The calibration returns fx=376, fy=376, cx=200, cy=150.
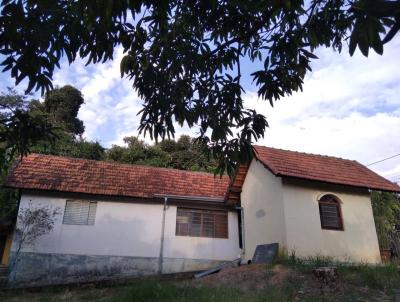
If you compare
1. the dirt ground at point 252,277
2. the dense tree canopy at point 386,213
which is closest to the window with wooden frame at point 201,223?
the dirt ground at point 252,277

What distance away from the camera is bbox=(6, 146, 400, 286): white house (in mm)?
14344

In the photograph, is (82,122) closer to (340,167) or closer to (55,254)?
(55,254)

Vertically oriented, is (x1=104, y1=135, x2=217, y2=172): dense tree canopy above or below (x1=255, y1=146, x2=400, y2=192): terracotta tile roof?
above

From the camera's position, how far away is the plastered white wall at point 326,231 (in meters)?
13.7

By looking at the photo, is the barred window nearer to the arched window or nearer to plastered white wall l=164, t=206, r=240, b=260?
plastered white wall l=164, t=206, r=240, b=260

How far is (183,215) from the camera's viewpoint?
57.6 ft

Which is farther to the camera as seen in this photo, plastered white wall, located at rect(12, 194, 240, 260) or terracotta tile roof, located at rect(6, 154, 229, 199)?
terracotta tile roof, located at rect(6, 154, 229, 199)

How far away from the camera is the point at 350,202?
15.1 m

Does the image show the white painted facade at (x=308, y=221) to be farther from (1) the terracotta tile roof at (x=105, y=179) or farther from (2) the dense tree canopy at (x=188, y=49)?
(2) the dense tree canopy at (x=188, y=49)

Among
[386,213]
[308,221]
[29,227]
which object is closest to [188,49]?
[308,221]

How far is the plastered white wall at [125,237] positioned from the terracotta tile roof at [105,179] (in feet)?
2.02

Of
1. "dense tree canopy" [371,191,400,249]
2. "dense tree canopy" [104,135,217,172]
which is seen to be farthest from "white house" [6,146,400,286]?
"dense tree canopy" [104,135,217,172]

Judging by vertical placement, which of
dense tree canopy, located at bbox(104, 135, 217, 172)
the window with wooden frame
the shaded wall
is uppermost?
dense tree canopy, located at bbox(104, 135, 217, 172)

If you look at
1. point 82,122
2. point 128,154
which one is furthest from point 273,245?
point 82,122
